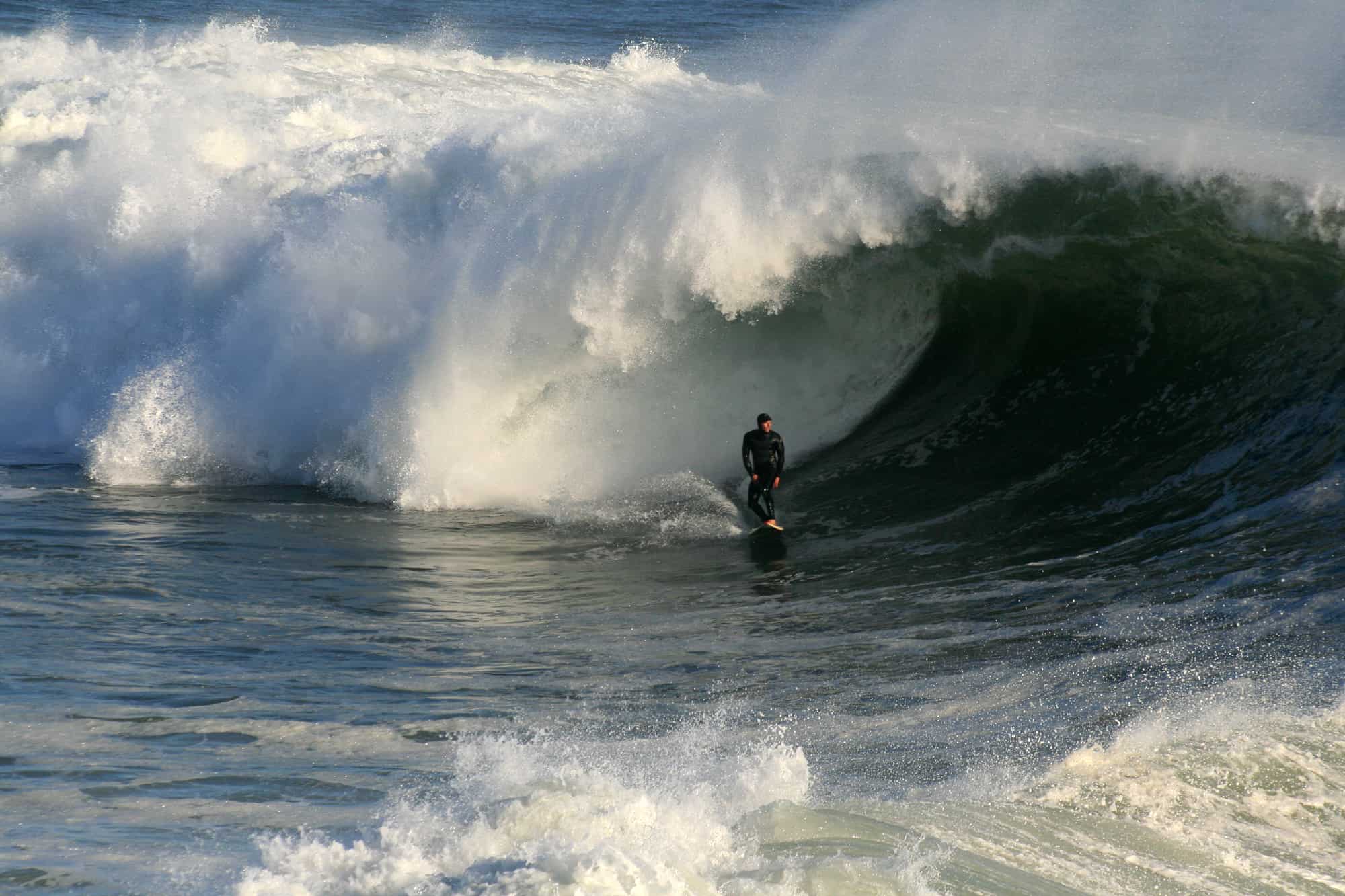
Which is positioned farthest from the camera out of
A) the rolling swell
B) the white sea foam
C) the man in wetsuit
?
the man in wetsuit

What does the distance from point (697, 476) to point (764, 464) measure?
151cm

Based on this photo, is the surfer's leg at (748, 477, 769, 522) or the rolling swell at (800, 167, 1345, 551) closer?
the rolling swell at (800, 167, 1345, 551)

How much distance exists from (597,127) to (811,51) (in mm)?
2805

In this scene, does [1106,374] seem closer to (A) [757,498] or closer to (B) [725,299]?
(B) [725,299]

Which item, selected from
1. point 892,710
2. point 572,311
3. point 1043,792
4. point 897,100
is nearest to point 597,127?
point 572,311

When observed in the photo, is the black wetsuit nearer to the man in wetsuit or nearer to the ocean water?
the man in wetsuit

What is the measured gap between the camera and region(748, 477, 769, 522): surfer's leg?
9.92m

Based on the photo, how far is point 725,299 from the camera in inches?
449

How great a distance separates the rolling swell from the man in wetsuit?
0.54 m

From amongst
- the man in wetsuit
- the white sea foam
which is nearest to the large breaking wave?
the man in wetsuit

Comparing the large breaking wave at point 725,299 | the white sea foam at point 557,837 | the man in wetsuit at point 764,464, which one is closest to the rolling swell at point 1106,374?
the large breaking wave at point 725,299

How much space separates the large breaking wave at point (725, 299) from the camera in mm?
10938

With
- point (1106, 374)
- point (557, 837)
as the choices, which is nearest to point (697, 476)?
point (1106, 374)

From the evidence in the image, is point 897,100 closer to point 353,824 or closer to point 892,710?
point 892,710
